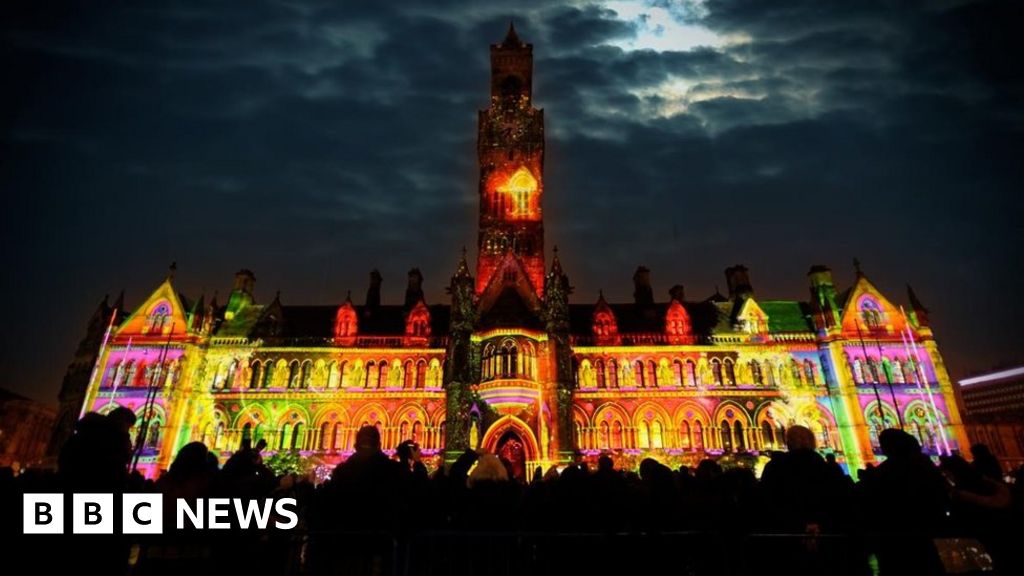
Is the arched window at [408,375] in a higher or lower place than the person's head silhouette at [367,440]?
higher

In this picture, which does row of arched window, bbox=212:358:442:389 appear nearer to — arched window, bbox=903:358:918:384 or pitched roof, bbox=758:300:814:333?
pitched roof, bbox=758:300:814:333

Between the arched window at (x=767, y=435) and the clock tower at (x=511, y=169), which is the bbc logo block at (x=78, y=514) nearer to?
the clock tower at (x=511, y=169)

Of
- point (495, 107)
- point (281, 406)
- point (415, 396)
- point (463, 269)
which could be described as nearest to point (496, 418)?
point (415, 396)

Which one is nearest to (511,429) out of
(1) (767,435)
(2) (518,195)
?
(1) (767,435)

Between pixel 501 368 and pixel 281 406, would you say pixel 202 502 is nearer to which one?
pixel 501 368

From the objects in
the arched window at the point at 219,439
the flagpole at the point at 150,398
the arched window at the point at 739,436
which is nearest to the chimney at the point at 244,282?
the flagpole at the point at 150,398

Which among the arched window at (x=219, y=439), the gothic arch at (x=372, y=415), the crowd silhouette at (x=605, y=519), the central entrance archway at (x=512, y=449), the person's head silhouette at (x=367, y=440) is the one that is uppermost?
the gothic arch at (x=372, y=415)

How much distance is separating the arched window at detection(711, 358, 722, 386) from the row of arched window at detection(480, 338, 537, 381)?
12.6 m

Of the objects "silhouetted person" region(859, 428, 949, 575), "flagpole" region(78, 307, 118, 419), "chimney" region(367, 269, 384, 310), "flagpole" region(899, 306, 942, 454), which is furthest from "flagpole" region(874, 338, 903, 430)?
"flagpole" region(78, 307, 118, 419)

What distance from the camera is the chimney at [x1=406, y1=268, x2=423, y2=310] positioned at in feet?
132

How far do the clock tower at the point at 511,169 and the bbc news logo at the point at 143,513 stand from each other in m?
29.2

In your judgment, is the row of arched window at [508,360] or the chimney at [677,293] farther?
the chimney at [677,293]

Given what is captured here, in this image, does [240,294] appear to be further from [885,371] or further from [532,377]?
[885,371]

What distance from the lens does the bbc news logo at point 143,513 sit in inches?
122
